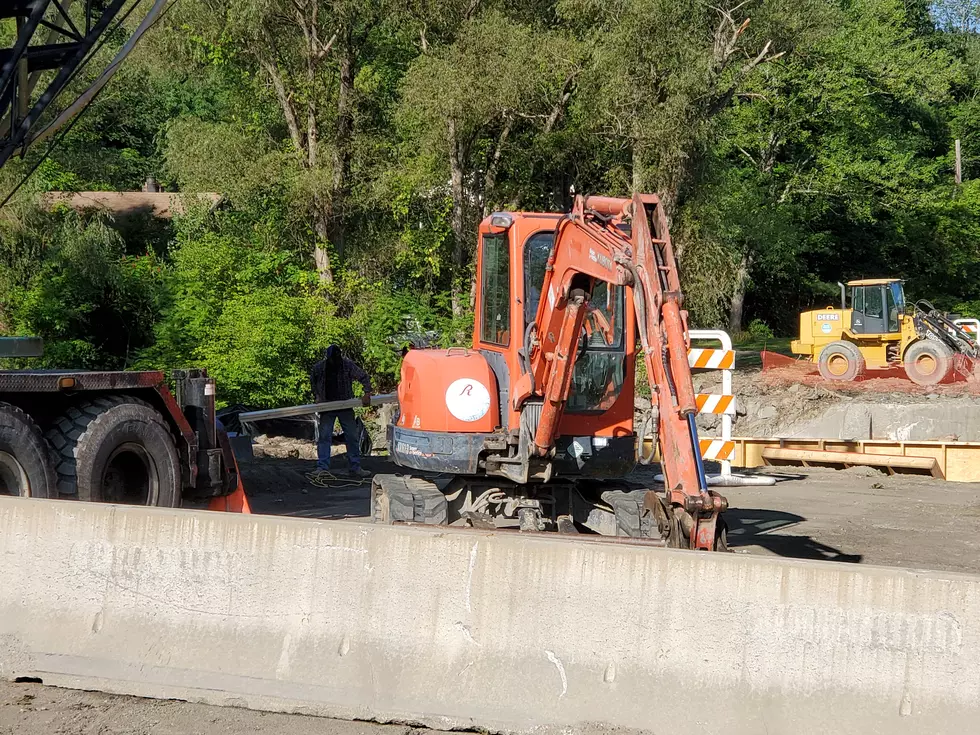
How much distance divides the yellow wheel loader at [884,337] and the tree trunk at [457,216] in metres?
8.66

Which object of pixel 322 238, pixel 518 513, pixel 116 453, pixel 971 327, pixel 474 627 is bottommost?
pixel 474 627

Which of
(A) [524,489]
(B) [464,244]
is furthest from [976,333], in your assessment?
(A) [524,489]

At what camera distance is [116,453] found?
848 cm

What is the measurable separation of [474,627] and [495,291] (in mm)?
4297

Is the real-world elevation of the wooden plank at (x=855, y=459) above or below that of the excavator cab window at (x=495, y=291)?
below

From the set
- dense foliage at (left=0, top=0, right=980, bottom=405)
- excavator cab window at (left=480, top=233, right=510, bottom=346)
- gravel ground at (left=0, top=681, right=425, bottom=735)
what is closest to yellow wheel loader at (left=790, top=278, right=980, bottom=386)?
dense foliage at (left=0, top=0, right=980, bottom=405)

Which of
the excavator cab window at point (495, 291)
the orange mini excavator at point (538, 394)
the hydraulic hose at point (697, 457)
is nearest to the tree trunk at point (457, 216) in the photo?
the excavator cab window at point (495, 291)

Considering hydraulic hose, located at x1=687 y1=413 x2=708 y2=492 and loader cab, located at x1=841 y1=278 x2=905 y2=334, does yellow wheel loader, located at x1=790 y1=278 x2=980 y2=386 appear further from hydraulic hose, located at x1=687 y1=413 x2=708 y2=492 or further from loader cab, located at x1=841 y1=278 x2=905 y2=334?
hydraulic hose, located at x1=687 y1=413 x2=708 y2=492

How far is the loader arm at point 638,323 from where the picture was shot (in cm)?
660

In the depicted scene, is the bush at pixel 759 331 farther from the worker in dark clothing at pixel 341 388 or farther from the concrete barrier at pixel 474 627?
the concrete barrier at pixel 474 627

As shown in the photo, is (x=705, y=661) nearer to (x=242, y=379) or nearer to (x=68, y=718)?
(x=68, y=718)

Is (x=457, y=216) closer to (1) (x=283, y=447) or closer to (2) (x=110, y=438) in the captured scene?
(1) (x=283, y=447)

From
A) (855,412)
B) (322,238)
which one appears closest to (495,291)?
(855,412)

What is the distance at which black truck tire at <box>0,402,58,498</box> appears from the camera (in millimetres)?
7648
